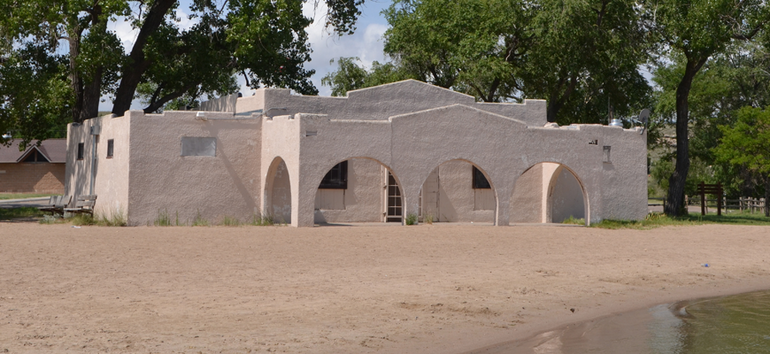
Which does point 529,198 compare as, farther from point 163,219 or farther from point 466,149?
point 163,219

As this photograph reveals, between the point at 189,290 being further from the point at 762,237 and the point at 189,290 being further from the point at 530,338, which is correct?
the point at 762,237

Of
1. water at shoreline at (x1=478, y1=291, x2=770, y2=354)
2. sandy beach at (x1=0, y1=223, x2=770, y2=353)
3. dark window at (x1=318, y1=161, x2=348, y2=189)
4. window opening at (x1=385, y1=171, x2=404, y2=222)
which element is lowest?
water at shoreline at (x1=478, y1=291, x2=770, y2=354)

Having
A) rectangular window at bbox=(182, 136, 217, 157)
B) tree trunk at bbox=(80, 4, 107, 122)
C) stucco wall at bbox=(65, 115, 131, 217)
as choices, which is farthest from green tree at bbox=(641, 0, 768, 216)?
tree trunk at bbox=(80, 4, 107, 122)

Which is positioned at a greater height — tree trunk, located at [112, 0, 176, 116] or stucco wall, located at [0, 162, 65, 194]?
tree trunk, located at [112, 0, 176, 116]

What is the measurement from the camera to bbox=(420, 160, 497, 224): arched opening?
25484mm

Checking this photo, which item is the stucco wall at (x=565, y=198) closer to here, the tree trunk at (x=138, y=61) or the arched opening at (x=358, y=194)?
the arched opening at (x=358, y=194)

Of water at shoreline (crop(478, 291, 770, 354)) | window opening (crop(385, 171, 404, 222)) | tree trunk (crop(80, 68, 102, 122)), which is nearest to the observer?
water at shoreline (crop(478, 291, 770, 354))

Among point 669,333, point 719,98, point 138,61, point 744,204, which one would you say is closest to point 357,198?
point 138,61

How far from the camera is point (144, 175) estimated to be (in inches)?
845

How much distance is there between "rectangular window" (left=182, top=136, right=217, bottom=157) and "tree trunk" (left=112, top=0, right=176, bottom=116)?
8.41 metres

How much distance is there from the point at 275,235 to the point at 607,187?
10914mm

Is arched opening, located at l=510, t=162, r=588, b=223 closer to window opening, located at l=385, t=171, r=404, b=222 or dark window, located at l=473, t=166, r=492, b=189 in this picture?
dark window, located at l=473, t=166, r=492, b=189

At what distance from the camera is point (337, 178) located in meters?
24.8

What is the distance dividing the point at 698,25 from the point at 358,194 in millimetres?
13324
